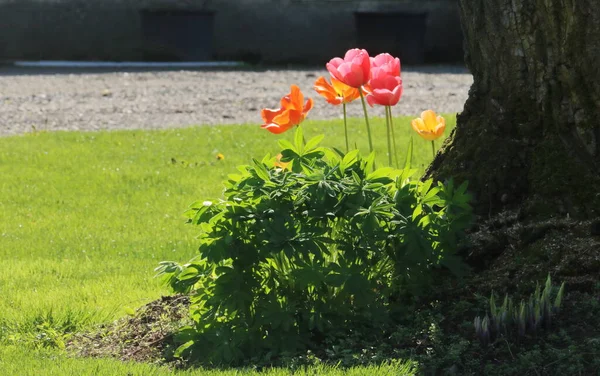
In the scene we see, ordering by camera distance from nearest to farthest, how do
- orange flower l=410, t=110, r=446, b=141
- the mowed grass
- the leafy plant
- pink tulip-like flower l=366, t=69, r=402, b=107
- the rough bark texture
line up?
1. the leafy plant
2. the rough bark texture
3. pink tulip-like flower l=366, t=69, r=402, b=107
4. orange flower l=410, t=110, r=446, b=141
5. the mowed grass

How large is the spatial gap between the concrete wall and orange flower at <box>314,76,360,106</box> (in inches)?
476

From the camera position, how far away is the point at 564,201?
13.1 ft

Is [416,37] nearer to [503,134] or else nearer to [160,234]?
[160,234]

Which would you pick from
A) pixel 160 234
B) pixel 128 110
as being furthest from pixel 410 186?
pixel 128 110

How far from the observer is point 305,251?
3465mm

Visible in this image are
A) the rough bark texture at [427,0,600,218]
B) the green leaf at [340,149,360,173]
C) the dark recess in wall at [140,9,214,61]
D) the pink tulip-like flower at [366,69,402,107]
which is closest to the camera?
the green leaf at [340,149,360,173]

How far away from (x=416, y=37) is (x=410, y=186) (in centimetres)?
1319

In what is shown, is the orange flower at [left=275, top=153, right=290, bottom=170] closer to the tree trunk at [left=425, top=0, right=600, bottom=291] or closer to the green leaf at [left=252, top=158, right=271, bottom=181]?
the green leaf at [left=252, top=158, right=271, bottom=181]

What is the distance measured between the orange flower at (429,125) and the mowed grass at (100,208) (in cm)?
153

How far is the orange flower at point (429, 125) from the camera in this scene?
4328 millimetres

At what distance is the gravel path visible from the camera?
33.4ft

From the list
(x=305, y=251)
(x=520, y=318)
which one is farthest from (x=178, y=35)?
(x=520, y=318)

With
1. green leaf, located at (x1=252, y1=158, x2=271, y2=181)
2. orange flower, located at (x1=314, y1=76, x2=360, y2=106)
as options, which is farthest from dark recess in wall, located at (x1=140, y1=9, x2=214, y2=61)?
green leaf, located at (x1=252, y1=158, x2=271, y2=181)

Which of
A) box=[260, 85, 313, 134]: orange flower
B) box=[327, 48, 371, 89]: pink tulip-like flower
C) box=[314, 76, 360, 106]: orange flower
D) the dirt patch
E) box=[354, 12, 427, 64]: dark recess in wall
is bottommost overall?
the dirt patch
